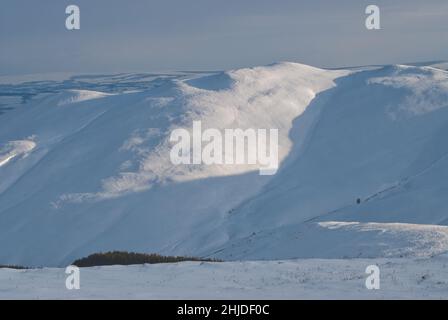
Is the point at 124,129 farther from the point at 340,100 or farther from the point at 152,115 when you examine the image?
the point at 340,100

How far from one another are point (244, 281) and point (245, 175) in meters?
47.5

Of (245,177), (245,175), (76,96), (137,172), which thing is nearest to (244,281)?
(245,177)

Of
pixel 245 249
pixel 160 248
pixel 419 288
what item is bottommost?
pixel 160 248

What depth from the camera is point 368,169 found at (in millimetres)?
67625

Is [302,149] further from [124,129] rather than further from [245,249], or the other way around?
[245,249]

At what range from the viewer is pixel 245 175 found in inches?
2689

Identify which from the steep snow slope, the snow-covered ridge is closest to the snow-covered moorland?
the steep snow slope

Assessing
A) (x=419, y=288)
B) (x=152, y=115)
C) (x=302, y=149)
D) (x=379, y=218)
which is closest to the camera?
(x=419, y=288)

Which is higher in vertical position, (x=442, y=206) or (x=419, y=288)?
(x=419, y=288)
